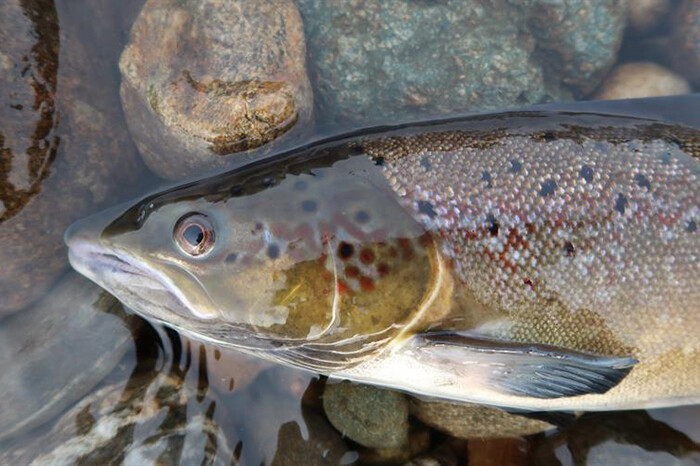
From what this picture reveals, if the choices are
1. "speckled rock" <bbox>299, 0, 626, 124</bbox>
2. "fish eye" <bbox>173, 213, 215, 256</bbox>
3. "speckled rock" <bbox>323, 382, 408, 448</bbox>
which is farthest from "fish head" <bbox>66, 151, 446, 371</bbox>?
"speckled rock" <bbox>299, 0, 626, 124</bbox>

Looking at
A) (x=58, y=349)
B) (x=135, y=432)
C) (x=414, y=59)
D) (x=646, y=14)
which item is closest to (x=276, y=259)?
(x=135, y=432)

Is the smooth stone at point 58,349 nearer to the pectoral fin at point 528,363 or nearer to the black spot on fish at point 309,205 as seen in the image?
the black spot on fish at point 309,205

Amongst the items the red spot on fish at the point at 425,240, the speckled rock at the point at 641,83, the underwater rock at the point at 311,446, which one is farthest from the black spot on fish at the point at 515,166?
the speckled rock at the point at 641,83

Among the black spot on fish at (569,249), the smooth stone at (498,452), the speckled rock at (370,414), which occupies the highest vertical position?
the black spot on fish at (569,249)

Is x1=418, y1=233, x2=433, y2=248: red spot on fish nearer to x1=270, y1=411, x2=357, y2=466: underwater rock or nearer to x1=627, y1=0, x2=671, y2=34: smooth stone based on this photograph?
x1=270, y1=411, x2=357, y2=466: underwater rock

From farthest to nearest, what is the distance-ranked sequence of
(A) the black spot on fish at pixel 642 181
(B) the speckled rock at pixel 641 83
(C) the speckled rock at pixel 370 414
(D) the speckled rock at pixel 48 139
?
1. (B) the speckled rock at pixel 641 83
2. (D) the speckled rock at pixel 48 139
3. (C) the speckled rock at pixel 370 414
4. (A) the black spot on fish at pixel 642 181
